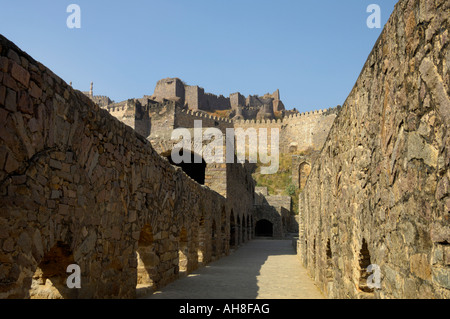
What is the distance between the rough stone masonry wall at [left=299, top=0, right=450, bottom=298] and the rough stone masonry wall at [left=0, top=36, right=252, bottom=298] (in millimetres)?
2966

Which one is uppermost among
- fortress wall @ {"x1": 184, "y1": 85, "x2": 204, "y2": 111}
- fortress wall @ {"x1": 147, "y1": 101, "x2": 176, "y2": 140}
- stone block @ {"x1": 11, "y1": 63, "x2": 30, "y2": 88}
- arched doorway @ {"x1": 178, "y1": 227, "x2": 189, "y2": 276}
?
fortress wall @ {"x1": 184, "y1": 85, "x2": 204, "y2": 111}

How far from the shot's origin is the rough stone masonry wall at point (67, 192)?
10.4ft

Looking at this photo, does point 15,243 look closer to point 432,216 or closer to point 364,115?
point 432,216

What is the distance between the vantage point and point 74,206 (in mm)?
4172

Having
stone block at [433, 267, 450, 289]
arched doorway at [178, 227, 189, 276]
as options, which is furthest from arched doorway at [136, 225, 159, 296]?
stone block at [433, 267, 450, 289]

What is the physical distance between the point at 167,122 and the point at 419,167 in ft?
141

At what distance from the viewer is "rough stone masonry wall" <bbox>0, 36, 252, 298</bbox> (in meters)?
3.16

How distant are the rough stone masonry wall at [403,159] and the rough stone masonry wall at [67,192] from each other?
117 inches

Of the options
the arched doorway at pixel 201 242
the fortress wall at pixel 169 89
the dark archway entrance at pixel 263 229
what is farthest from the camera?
the fortress wall at pixel 169 89

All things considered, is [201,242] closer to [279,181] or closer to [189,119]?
[279,181]

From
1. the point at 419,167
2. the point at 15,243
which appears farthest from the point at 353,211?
the point at 15,243

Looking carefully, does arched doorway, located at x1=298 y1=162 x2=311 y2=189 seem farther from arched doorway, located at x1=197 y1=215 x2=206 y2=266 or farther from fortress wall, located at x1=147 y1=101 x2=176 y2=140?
arched doorway, located at x1=197 y1=215 x2=206 y2=266

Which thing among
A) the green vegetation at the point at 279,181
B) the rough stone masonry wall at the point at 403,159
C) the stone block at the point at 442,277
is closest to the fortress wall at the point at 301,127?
the green vegetation at the point at 279,181

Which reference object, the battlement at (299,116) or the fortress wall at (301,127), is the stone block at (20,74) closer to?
the fortress wall at (301,127)
